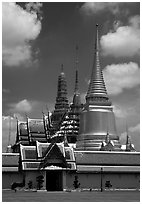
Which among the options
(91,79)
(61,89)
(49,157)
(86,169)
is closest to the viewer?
(49,157)

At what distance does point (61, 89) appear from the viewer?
7138 cm

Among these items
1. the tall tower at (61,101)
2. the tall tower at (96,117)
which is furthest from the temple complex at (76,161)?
the tall tower at (61,101)

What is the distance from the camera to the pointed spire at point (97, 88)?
182 ft

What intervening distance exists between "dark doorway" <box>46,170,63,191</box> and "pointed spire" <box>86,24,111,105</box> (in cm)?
1721

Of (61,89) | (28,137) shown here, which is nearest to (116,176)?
(28,137)

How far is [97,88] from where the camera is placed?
55750 millimetres

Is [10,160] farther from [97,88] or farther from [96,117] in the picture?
[97,88]

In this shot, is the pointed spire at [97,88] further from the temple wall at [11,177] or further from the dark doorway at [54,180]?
the temple wall at [11,177]

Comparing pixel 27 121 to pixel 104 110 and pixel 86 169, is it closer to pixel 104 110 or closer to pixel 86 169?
pixel 104 110

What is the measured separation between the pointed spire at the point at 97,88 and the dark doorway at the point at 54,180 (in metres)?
17.2

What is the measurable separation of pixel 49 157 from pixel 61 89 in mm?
34399

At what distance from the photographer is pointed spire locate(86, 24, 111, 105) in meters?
55.4

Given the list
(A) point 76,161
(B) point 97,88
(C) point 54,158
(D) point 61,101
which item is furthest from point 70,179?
(D) point 61,101

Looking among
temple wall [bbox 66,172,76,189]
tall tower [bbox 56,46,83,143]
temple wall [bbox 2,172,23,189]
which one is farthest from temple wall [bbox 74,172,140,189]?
tall tower [bbox 56,46,83,143]
